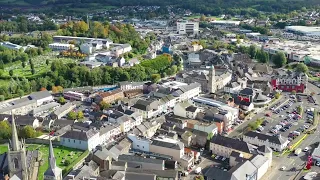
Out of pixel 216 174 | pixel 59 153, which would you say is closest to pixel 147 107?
pixel 59 153

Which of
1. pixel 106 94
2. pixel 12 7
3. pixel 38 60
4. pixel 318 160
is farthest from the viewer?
pixel 12 7

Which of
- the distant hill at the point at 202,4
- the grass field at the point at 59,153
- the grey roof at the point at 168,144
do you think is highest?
the distant hill at the point at 202,4

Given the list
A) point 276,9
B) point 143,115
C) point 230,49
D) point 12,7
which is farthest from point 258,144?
point 12,7

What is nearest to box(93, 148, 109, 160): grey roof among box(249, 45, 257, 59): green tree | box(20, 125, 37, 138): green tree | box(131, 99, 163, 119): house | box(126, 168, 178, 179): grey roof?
box(126, 168, 178, 179): grey roof

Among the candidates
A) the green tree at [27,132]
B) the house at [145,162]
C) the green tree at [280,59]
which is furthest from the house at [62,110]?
the green tree at [280,59]

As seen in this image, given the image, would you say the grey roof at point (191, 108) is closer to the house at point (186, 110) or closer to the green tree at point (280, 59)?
the house at point (186, 110)

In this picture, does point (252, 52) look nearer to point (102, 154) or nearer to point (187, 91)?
point (187, 91)

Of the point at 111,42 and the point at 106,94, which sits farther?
the point at 111,42

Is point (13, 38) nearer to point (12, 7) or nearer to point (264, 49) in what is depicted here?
point (264, 49)
